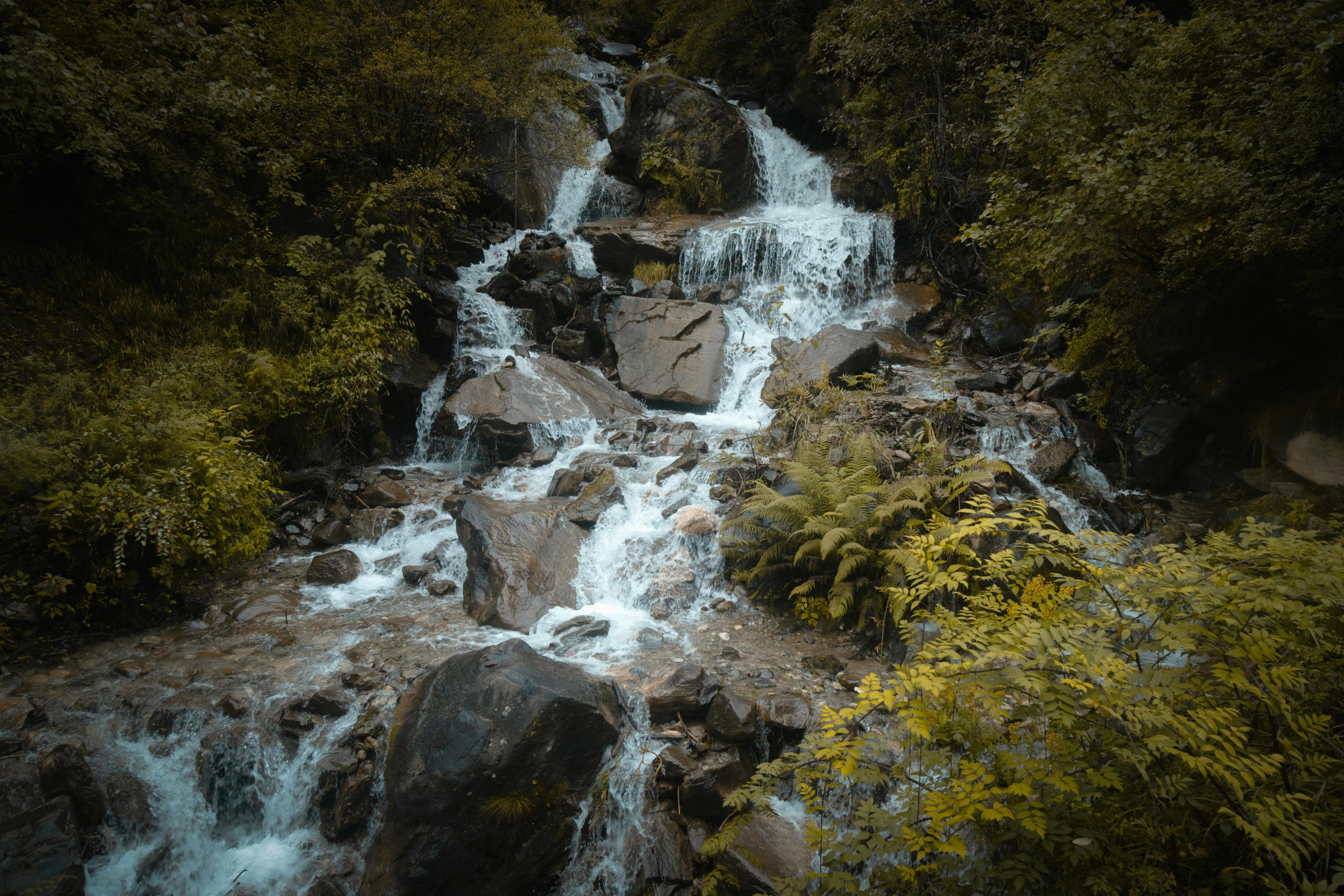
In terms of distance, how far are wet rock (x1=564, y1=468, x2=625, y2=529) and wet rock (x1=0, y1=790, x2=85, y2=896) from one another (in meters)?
4.71

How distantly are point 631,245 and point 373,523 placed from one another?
355 inches

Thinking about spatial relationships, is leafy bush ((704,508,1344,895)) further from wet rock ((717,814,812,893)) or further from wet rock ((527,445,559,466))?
wet rock ((527,445,559,466))

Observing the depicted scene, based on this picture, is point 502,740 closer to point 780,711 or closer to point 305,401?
point 780,711

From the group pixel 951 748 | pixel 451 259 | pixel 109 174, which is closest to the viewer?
pixel 951 748

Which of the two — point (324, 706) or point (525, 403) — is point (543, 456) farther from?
point (324, 706)

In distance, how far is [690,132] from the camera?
16.8m

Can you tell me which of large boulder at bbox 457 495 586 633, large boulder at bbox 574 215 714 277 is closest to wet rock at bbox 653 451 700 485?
large boulder at bbox 457 495 586 633

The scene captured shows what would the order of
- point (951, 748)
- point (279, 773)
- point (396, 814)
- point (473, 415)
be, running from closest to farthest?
point (951, 748)
point (396, 814)
point (279, 773)
point (473, 415)

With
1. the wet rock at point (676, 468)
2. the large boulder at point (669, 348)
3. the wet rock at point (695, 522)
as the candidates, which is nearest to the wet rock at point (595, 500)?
the wet rock at point (676, 468)

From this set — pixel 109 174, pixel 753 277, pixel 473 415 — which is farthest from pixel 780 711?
pixel 753 277

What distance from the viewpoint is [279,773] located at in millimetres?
4207

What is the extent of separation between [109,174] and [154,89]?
1306mm

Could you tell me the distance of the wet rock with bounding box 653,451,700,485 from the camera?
827cm

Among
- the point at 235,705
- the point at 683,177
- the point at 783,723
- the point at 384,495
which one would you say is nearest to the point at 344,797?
the point at 235,705
